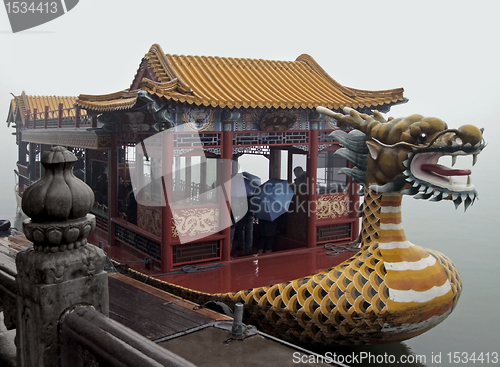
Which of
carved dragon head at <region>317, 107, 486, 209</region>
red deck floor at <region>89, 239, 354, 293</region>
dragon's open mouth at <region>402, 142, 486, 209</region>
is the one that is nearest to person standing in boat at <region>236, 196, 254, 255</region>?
red deck floor at <region>89, 239, 354, 293</region>

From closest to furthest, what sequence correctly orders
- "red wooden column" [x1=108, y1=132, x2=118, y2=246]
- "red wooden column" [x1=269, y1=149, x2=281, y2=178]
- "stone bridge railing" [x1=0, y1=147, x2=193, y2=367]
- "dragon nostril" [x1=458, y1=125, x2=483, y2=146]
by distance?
"stone bridge railing" [x1=0, y1=147, x2=193, y2=367]
"dragon nostril" [x1=458, y1=125, x2=483, y2=146]
"red wooden column" [x1=108, y1=132, x2=118, y2=246]
"red wooden column" [x1=269, y1=149, x2=281, y2=178]

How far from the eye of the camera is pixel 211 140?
6898mm

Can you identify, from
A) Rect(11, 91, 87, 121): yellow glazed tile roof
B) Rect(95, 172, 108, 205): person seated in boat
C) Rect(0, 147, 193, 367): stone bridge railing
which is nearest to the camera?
Rect(0, 147, 193, 367): stone bridge railing

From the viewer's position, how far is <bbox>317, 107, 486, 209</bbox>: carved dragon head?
4.57 meters

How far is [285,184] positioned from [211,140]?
1.45 metres

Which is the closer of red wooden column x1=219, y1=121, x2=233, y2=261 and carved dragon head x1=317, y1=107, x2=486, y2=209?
carved dragon head x1=317, y1=107, x2=486, y2=209

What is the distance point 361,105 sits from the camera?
297 inches

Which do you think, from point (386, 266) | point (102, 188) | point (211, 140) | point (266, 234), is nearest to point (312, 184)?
point (266, 234)

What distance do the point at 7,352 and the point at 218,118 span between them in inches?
175

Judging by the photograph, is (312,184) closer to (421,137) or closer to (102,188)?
(421,137)

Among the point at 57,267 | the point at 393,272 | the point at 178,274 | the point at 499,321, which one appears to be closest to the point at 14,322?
the point at 57,267

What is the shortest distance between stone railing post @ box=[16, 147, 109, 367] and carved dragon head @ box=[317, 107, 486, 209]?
342cm

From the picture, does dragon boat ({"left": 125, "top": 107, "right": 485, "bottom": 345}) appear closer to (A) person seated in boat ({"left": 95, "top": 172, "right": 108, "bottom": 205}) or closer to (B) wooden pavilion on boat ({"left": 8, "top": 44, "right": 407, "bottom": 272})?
(B) wooden pavilion on boat ({"left": 8, "top": 44, "right": 407, "bottom": 272})

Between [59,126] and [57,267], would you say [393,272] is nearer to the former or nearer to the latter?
[57,267]
